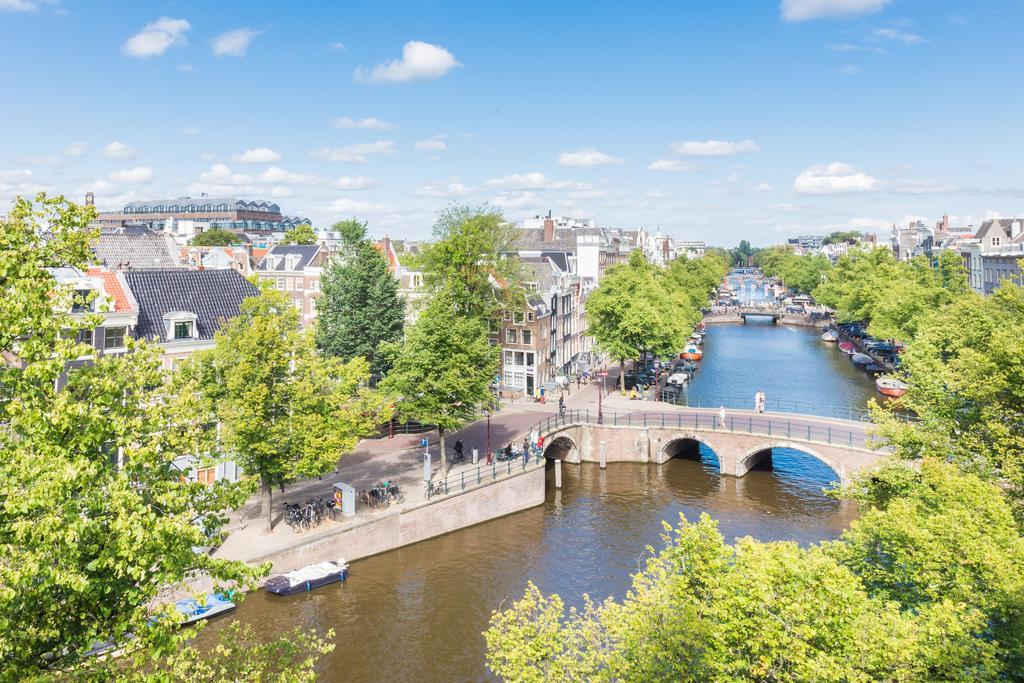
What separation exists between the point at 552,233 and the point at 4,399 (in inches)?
4647

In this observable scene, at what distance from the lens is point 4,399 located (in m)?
14.7

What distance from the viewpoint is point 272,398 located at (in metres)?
36.4

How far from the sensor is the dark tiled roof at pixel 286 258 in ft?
282

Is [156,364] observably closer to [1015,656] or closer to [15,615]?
[15,615]

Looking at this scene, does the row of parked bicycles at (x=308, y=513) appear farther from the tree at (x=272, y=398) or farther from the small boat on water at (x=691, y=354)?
the small boat on water at (x=691, y=354)

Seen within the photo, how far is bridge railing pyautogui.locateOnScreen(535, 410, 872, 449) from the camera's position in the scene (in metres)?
54.3

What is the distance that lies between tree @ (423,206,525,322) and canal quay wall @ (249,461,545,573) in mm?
19682

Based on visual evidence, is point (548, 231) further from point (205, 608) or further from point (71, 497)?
point (71, 497)

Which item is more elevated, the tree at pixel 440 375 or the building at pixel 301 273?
the building at pixel 301 273

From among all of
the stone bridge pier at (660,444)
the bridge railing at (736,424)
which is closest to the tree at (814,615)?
the bridge railing at (736,424)

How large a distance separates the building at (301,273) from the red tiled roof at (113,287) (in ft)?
125

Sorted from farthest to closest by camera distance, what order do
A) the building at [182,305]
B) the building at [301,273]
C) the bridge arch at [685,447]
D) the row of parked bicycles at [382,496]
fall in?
the building at [301,273]
the bridge arch at [685,447]
the building at [182,305]
the row of parked bicycles at [382,496]

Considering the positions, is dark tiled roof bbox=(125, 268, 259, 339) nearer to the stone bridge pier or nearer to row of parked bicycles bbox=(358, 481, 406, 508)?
row of parked bicycles bbox=(358, 481, 406, 508)

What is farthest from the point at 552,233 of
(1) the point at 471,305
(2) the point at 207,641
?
(2) the point at 207,641
